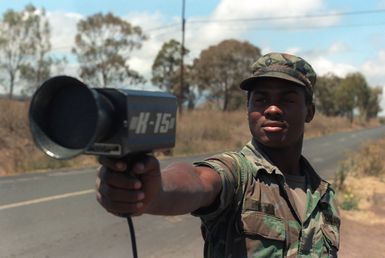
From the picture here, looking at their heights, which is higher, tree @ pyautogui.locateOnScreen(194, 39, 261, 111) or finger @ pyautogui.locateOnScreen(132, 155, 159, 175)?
finger @ pyautogui.locateOnScreen(132, 155, 159, 175)

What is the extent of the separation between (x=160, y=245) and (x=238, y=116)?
3354 cm

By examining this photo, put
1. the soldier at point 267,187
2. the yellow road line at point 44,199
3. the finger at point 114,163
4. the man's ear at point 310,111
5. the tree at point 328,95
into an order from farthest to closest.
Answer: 1. the tree at point 328,95
2. the yellow road line at point 44,199
3. the man's ear at point 310,111
4. the soldier at point 267,187
5. the finger at point 114,163

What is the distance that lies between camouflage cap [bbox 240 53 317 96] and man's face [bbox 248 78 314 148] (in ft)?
0.10

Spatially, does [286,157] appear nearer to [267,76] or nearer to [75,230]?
[267,76]

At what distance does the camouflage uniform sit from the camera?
5.63 feet

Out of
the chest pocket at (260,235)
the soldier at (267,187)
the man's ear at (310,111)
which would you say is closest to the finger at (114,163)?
the soldier at (267,187)

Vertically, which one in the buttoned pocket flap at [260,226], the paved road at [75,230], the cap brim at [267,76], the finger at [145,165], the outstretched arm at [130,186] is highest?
the cap brim at [267,76]

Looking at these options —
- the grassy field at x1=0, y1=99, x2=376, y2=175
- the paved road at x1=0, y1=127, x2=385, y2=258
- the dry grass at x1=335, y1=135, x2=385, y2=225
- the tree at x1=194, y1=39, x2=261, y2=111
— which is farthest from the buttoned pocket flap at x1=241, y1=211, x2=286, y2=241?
the tree at x1=194, y1=39, x2=261, y2=111

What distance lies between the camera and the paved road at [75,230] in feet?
19.0

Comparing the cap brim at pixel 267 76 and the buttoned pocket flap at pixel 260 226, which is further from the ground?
the cap brim at pixel 267 76

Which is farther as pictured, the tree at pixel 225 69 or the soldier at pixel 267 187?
the tree at pixel 225 69

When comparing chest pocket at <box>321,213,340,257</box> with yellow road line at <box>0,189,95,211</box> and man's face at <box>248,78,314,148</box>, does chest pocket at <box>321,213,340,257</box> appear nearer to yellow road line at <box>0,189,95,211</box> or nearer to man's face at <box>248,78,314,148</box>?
man's face at <box>248,78,314,148</box>

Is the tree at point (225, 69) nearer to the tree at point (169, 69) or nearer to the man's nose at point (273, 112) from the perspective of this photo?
the tree at point (169, 69)

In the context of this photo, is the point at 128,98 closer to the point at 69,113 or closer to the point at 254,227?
the point at 69,113
